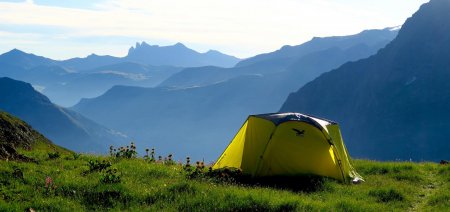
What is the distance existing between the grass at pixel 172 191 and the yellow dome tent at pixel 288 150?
0.74m

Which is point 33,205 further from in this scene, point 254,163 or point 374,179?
point 374,179

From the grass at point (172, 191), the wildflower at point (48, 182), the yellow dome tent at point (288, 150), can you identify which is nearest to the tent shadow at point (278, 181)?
the grass at point (172, 191)

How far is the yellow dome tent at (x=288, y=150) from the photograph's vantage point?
759 inches

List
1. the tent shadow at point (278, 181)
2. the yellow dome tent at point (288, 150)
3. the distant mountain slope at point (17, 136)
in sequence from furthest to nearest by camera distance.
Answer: the distant mountain slope at point (17, 136)
the yellow dome tent at point (288, 150)
the tent shadow at point (278, 181)

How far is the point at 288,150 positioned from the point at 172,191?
6510mm

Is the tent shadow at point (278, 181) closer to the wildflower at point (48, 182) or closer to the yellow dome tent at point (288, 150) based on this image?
the yellow dome tent at point (288, 150)

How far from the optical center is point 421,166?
79.6ft

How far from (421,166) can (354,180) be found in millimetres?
6356

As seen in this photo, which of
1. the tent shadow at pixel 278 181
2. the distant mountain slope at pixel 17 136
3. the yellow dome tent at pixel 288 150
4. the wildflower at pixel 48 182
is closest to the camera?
the wildflower at pixel 48 182

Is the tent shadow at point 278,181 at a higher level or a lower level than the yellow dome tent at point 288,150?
lower

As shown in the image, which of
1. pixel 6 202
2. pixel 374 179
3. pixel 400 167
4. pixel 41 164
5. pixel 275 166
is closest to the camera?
pixel 6 202

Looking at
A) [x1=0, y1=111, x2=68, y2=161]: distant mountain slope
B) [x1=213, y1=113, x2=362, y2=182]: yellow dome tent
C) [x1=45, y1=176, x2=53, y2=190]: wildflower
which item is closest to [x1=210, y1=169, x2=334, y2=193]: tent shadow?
[x1=213, y1=113, x2=362, y2=182]: yellow dome tent

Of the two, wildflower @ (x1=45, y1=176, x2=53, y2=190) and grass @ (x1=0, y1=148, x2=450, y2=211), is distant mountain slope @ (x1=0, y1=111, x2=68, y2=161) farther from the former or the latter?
wildflower @ (x1=45, y1=176, x2=53, y2=190)

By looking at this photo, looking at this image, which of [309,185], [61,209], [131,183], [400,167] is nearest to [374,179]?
[400,167]
